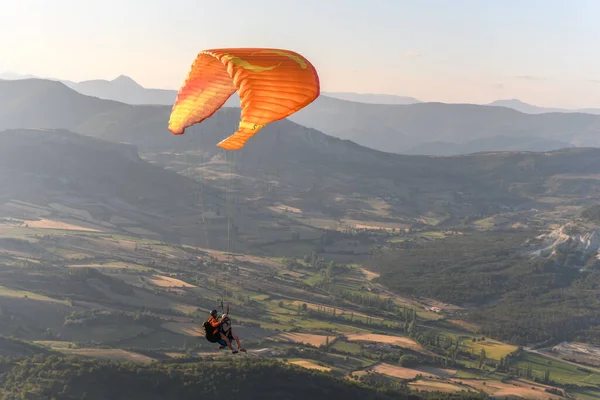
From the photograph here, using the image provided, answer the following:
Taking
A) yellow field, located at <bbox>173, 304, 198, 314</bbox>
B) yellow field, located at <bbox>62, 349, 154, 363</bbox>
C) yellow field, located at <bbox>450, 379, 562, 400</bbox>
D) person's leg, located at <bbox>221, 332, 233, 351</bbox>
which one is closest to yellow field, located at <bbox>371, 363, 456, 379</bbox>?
yellow field, located at <bbox>450, 379, 562, 400</bbox>

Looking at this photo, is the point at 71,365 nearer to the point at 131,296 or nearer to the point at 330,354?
the point at 330,354

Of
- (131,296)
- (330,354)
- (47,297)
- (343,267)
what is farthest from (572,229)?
(47,297)

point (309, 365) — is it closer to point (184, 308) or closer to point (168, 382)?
point (168, 382)

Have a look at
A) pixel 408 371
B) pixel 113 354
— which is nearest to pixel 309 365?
pixel 408 371

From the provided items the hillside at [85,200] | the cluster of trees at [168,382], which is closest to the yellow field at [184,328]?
the cluster of trees at [168,382]

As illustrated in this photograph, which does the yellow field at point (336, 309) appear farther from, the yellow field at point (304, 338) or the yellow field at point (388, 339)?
the yellow field at point (304, 338)

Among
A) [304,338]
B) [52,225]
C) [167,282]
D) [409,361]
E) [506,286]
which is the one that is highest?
[506,286]

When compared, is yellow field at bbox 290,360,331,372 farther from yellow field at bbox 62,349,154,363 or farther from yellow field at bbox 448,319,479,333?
yellow field at bbox 448,319,479,333
